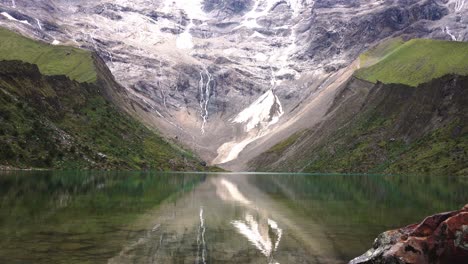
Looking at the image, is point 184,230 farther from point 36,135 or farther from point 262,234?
point 36,135

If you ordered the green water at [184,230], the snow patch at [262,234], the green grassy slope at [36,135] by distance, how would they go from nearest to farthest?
the green water at [184,230], the snow patch at [262,234], the green grassy slope at [36,135]

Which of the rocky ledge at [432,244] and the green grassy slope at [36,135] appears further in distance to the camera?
the green grassy slope at [36,135]

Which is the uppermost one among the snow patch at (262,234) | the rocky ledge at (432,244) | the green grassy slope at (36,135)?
the green grassy slope at (36,135)

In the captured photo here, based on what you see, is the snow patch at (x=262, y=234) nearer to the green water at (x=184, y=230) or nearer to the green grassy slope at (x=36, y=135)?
the green water at (x=184, y=230)

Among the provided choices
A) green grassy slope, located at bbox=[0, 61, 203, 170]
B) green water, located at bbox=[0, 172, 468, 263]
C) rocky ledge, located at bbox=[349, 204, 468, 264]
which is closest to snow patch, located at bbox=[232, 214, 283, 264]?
green water, located at bbox=[0, 172, 468, 263]

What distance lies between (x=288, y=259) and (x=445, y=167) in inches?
7372

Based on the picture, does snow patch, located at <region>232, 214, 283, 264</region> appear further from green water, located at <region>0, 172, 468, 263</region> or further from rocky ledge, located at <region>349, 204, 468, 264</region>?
rocky ledge, located at <region>349, 204, 468, 264</region>

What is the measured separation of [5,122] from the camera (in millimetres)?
149625

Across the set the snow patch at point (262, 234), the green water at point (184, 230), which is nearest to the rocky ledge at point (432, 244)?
the green water at point (184, 230)

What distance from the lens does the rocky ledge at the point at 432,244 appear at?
2175 cm

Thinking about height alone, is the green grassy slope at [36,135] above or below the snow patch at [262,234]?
above

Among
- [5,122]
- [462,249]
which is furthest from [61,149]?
[462,249]

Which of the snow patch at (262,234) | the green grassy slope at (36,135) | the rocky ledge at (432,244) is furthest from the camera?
the green grassy slope at (36,135)

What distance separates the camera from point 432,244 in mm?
22547
